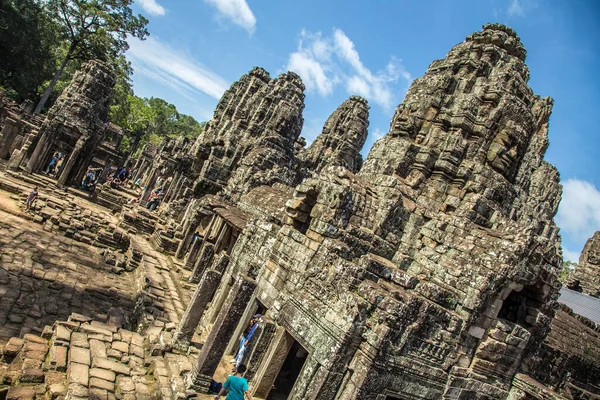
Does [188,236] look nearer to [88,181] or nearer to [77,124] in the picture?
[77,124]

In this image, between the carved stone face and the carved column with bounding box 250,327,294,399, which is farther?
the carved stone face

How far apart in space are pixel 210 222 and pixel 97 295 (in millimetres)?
7084

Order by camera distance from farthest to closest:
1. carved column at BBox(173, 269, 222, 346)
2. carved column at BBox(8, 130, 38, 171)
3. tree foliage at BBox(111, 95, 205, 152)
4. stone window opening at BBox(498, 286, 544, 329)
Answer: tree foliage at BBox(111, 95, 205, 152) < carved column at BBox(8, 130, 38, 171) < carved column at BBox(173, 269, 222, 346) < stone window opening at BBox(498, 286, 544, 329)

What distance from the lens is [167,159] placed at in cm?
2883

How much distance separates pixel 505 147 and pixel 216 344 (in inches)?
389

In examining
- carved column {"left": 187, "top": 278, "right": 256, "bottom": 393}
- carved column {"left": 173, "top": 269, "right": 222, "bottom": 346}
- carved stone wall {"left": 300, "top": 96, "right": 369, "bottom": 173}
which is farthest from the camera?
carved stone wall {"left": 300, "top": 96, "right": 369, "bottom": 173}

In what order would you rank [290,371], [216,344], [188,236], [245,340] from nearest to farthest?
[216,344]
[245,340]
[290,371]
[188,236]

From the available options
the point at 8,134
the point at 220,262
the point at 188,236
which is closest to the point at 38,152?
the point at 8,134

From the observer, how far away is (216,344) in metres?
7.19

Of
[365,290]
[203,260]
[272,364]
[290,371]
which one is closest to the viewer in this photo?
[365,290]

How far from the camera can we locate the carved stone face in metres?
11.0

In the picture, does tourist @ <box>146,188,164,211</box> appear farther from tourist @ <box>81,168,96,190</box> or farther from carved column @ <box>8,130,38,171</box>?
carved column @ <box>8,130,38,171</box>

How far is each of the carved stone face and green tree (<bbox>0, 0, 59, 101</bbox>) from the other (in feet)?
136

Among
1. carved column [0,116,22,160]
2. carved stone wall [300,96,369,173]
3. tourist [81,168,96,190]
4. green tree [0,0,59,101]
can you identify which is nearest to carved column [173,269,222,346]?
tourist [81,168,96,190]
